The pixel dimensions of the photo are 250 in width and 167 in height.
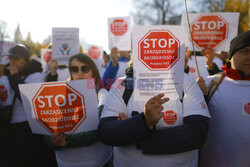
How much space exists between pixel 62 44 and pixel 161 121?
2748 millimetres

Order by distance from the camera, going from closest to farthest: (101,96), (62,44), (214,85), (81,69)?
1. (214,85)
2. (101,96)
3. (81,69)
4. (62,44)

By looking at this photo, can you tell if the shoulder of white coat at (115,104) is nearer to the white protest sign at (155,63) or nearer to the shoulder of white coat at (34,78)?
the white protest sign at (155,63)

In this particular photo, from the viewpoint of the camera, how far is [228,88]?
168cm

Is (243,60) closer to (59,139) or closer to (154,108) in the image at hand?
(154,108)

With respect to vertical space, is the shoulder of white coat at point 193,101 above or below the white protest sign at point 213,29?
below

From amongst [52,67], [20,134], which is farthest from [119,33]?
[20,134]

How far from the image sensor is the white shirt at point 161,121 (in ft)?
4.53

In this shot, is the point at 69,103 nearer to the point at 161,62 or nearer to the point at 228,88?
the point at 161,62

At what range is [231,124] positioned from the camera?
5.36 ft

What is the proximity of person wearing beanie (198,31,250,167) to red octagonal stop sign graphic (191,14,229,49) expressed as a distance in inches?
24.4

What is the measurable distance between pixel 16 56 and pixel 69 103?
1.63m

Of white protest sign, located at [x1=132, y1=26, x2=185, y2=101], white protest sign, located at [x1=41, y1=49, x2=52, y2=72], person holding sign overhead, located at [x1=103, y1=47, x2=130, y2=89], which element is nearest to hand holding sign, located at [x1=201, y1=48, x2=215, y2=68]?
white protest sign, located at [x1=132, y1=26, x2=185, y2=101]

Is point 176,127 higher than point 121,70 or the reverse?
the reverse

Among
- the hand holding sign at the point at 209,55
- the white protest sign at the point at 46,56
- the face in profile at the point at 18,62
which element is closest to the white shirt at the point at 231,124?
the hand holding sign at the point at 209,55
